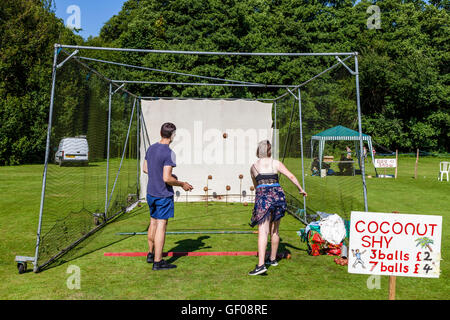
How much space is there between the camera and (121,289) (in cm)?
477

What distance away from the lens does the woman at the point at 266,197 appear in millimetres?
5282

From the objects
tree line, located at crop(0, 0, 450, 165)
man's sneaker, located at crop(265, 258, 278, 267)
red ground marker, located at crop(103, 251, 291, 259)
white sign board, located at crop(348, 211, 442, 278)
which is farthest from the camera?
tree line, located at crop(0, 0, 450, 165)

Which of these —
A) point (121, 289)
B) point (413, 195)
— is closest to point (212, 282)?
point (121, 289)

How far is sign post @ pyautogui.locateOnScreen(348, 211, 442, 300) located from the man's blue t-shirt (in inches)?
101

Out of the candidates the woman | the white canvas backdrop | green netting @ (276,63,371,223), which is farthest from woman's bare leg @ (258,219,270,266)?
the white canvas backdrop

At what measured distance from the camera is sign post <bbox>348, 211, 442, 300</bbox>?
142 inches

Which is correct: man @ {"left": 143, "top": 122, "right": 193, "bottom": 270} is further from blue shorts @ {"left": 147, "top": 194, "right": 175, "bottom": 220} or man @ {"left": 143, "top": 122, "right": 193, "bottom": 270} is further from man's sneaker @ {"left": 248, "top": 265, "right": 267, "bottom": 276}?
man's sneaker @ {"left": 248, "top": 265, "right": 267, "bottom": 276}

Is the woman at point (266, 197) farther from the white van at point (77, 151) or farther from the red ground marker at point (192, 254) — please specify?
the white van at point (77, 151)

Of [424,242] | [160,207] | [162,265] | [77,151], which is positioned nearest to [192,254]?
[162,265]

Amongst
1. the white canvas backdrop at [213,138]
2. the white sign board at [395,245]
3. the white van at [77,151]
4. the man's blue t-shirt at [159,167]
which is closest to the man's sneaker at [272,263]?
the man's blue t-shirt at [159,167]

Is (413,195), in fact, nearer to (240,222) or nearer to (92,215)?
(240,222)

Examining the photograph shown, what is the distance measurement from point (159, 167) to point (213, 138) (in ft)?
22.0

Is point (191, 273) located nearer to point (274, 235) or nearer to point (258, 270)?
point (258, 270)

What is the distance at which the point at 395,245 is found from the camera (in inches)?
144
